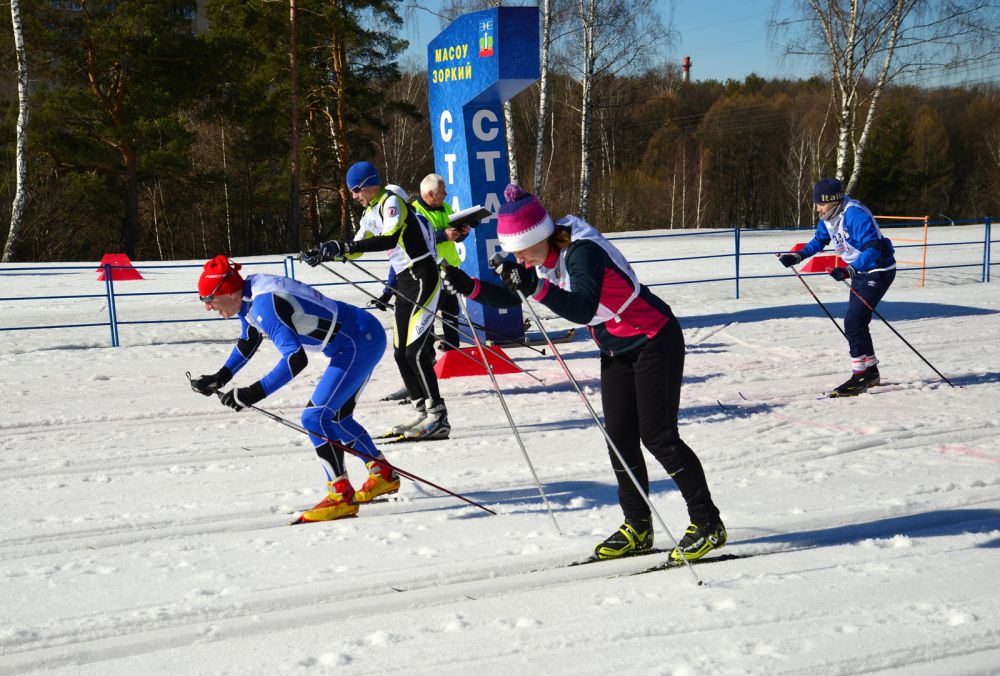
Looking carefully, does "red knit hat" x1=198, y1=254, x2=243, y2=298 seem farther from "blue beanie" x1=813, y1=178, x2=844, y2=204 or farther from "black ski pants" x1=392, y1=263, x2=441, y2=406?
"blue beanie" x1=813, y1=178, x2=844, y2=204

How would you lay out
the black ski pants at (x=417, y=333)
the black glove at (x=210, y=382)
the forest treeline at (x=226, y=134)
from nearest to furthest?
1. the black glove at (x=210, y=382)
2. the black ski pants at (x=417, y=333)
3. the forest treeline at (x=226, y=134)

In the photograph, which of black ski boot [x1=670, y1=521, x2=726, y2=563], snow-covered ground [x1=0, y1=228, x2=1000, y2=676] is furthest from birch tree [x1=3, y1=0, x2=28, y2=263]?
black ski boot [x1=670, y1=521, x2=726, y2=563]

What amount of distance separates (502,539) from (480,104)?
21.5 feet

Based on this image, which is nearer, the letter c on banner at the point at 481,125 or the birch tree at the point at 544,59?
the letter c on banner at the point at 481,125

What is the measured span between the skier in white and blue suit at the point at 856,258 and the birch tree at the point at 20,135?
2050cm

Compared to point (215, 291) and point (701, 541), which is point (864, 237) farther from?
point (215, 291)

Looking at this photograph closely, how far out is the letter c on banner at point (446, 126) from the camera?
10078 mm

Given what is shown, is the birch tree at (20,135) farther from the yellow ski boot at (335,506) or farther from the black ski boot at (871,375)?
the black ski boot at (871,375)

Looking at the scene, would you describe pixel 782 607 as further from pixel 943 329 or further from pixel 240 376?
pixel 943 329

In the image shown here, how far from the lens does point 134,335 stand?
38.9 ft

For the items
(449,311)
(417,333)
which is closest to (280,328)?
(417,333)

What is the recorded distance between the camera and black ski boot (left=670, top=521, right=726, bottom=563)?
13.2 ft

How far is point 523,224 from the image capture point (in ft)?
11.9

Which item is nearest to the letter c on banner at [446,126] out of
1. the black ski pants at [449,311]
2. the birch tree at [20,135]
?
the black ski pants at [449,311]
